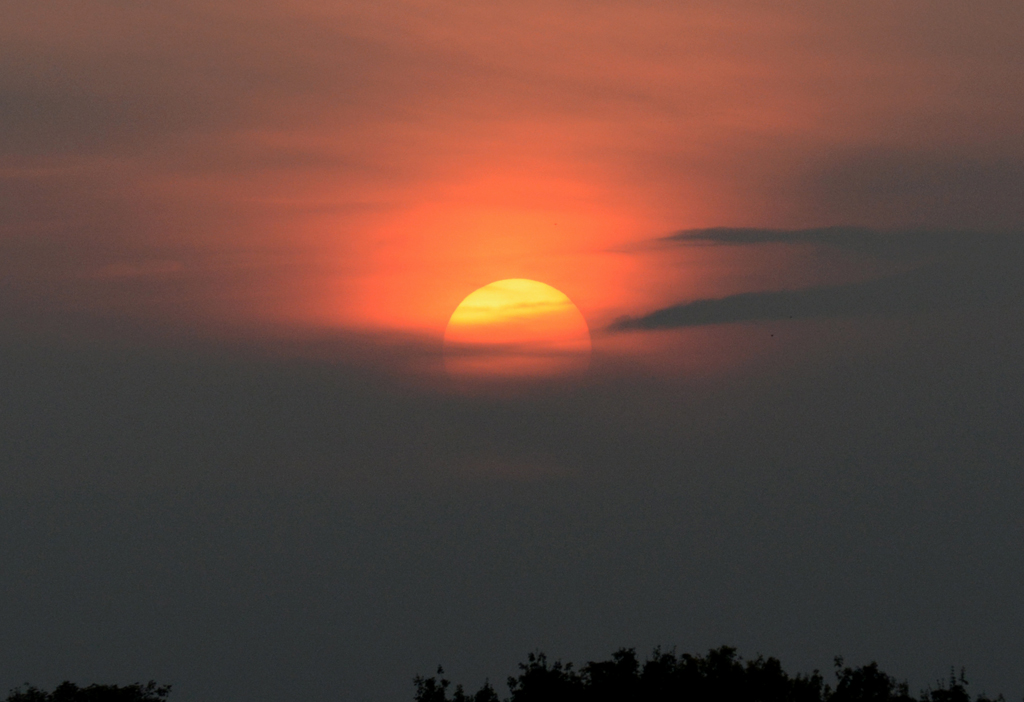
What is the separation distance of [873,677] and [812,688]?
360cm

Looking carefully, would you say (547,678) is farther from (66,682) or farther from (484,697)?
(66,682)

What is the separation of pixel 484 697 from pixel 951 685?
2565 cm

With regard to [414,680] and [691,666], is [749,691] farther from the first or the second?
[414,680]

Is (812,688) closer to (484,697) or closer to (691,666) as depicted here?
(691,666)

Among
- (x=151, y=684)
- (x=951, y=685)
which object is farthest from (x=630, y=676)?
(x=151, y=684)

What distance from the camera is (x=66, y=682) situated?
7450 cm

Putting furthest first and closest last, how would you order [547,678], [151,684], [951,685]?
[151,684] < [547,678] < [951,685]

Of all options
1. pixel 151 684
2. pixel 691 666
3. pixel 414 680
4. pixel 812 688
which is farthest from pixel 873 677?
pixel 151 684

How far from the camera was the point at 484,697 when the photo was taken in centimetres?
7344

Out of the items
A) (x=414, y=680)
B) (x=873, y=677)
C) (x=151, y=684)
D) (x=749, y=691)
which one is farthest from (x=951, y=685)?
(x=151, y=684)

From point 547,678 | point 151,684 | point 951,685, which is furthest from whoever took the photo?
point 151,684

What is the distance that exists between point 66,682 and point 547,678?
92.5 feet

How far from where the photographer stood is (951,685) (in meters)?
66.9

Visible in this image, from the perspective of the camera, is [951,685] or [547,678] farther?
[547,678]
